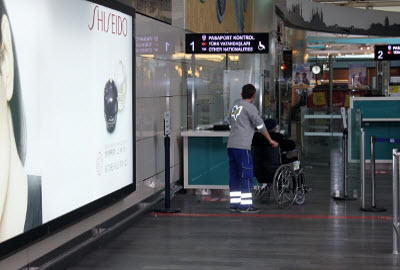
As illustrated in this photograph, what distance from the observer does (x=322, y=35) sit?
3716 cm

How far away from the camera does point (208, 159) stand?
11.8 metres

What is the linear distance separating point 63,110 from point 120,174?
6.08 feet

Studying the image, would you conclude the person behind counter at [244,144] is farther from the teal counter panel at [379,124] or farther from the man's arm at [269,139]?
the teal counter panel at [379,124]

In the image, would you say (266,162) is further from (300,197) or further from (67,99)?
(67,99)

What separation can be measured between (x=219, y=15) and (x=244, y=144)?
5.48m

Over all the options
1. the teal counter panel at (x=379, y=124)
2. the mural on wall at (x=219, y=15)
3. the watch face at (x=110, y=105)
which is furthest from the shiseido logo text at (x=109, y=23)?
the teal counter panel at (x=379, y=124)

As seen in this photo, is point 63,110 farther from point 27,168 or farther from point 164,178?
point 164,178

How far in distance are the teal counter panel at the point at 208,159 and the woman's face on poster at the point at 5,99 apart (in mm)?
6695

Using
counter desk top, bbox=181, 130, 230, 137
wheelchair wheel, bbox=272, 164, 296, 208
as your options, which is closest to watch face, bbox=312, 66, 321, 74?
counter desk top, bbox=181, 130, 230, 137

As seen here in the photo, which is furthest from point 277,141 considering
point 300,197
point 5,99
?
point 5,99

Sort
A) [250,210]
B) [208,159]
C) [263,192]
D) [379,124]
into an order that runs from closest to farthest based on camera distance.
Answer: [250,210] < [263,192] < [208,159] < [379,124]

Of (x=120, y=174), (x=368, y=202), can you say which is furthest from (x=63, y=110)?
(x=368, y=202)

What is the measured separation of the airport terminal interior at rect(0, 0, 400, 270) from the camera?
18.6 feet

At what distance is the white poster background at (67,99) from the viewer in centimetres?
562
